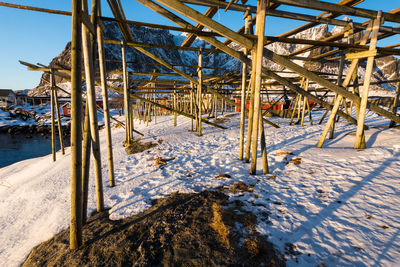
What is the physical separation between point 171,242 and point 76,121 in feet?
5.97

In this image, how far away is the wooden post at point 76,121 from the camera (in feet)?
6.01

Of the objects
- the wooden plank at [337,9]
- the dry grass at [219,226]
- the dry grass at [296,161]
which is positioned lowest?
the dry grass at [219,226]

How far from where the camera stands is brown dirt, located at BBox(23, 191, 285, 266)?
1.80 m

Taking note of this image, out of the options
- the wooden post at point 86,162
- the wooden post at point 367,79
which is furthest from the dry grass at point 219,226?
the wooden post at point 367,79

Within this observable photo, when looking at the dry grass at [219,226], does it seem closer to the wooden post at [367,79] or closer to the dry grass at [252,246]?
the dry grass at [252,246]

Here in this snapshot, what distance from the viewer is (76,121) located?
1.92 meters

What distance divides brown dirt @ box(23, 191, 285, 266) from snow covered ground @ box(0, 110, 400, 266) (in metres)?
0.22

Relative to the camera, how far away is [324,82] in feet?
12.2

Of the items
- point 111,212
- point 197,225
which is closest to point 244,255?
point 197,225

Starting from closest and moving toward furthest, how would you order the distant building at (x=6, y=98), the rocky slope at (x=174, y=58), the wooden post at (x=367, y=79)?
the wooden post at (x=367, y=79), the distant building at (x=6, y=98), the rocky slope at (x=174, y=58)

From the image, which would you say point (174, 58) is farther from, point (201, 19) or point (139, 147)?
point (201, 19)

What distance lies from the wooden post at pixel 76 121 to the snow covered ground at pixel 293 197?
26.7 inches

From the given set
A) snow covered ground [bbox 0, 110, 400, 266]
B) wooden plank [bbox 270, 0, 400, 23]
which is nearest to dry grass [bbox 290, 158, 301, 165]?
snow covered ground [bbox 0, 110, 400, 266]

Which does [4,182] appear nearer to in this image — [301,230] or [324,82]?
[301,230]
